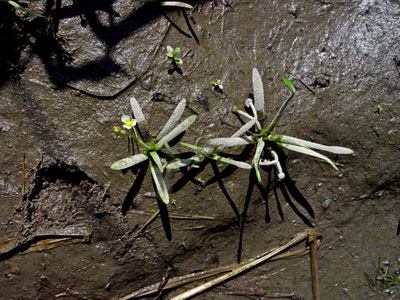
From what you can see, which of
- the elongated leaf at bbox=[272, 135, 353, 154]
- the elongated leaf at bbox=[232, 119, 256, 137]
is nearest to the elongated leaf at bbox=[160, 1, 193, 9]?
the elongated leaf at bbox=[232, 119, 256, 137]

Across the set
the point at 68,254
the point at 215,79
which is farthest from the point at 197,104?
the point at 68,254

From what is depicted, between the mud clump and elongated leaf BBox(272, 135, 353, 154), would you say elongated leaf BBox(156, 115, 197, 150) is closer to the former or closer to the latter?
the mud clump

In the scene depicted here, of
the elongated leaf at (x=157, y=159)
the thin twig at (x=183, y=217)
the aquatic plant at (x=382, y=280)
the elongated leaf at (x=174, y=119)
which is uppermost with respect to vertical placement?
the elongated leaf at (x=174, y=119)

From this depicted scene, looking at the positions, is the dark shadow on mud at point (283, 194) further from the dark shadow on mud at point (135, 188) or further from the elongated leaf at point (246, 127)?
the dark shadow on mud at point (135, 188)

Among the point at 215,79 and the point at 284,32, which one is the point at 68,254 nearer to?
the point at 215,79

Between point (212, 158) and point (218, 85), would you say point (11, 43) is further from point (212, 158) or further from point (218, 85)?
point (212, 158)

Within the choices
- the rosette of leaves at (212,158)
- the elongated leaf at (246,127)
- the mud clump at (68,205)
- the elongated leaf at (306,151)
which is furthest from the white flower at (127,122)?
the elongated leaf at (306,151)
